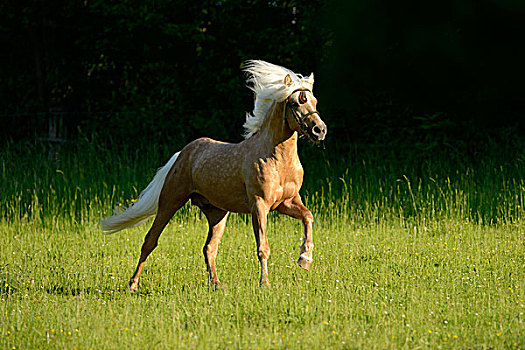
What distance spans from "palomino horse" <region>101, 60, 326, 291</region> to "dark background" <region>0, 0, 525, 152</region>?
7.49 metres

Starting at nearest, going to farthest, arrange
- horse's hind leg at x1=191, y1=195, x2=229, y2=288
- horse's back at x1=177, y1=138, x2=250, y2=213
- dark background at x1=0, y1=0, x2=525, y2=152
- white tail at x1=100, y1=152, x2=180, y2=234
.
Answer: horse's back at x1=177, y1=138, x2=250, y2=213 < horse's hind leg at x1=191, y1=195, x2=229, y2=288 < white tail at x1=100, y1=152, x2=180, y2=234 < dark background at x1=0, y1=0, x2=525, y2=152

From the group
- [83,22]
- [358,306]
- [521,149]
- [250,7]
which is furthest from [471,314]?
[83,22]

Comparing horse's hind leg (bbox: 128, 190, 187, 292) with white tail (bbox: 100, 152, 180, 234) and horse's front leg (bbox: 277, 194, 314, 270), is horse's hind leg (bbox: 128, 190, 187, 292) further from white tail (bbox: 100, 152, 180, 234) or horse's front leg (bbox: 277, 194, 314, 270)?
horse's front leg (bbox: 277, 194, 314, 270)

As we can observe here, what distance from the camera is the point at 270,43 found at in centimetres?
1511

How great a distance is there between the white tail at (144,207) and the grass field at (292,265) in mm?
627

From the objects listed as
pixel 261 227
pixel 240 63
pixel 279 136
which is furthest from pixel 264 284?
pixel 240 63

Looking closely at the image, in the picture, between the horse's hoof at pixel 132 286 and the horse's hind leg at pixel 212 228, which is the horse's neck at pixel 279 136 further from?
the horse's hoof at pixel 132 286

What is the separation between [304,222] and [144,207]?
2024mm

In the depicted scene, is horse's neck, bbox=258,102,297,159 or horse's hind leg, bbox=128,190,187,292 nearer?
horse's neck, bbox=258,102,297,159

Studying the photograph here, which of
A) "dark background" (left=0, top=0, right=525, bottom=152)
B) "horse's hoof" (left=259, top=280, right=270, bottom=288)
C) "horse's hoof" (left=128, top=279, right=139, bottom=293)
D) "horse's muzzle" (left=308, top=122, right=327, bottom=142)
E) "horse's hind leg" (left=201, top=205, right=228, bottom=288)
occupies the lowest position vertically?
"horse's hoof" (left=128, top=279, right=139, bottom=293)

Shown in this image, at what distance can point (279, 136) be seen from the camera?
666 centimetres

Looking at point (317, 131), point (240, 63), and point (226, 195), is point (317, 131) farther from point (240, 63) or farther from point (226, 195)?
point (240, 63)

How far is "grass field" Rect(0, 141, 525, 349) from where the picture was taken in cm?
546

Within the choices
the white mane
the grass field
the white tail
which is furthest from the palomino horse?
the grass field
